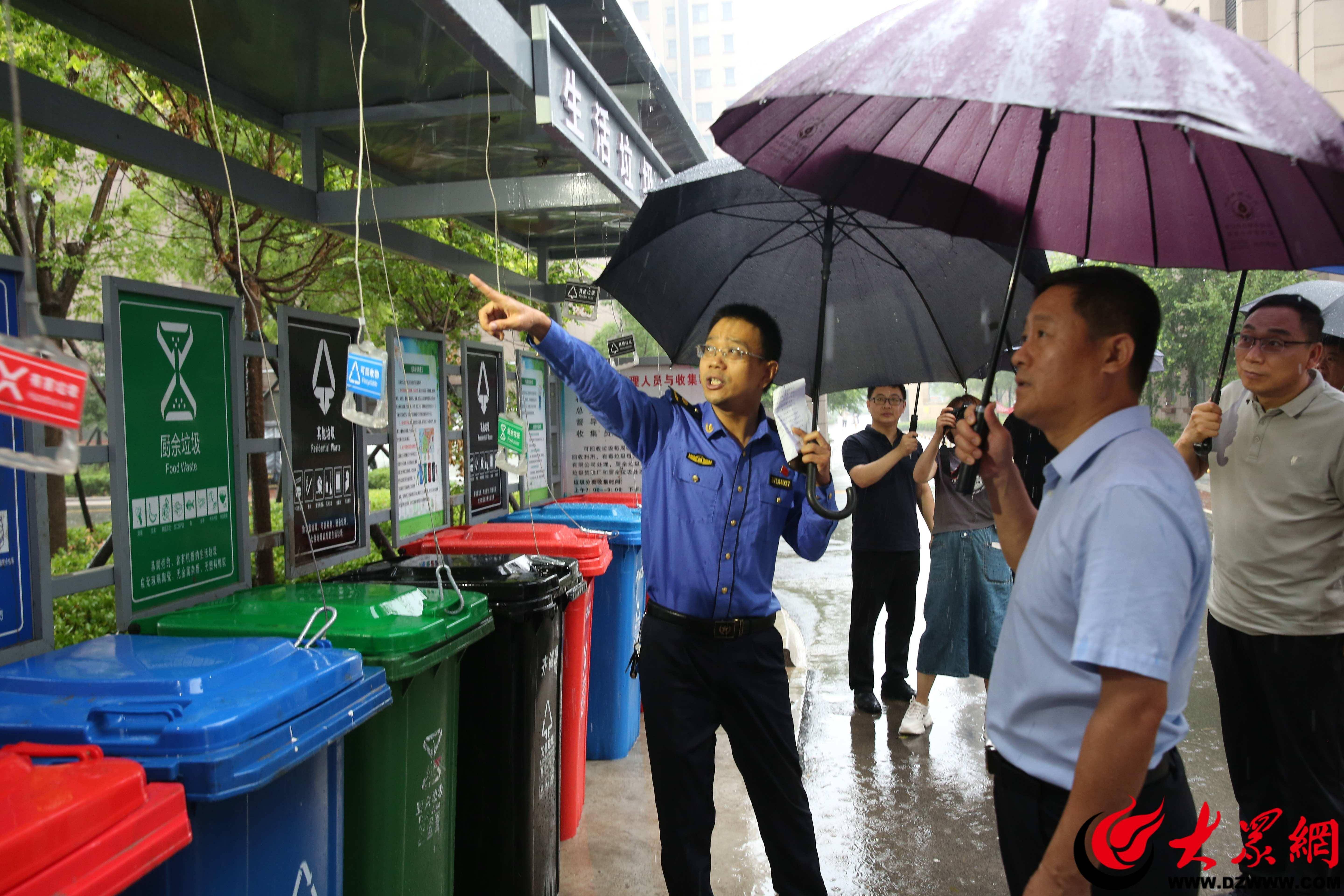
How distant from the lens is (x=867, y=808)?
4.08 metres

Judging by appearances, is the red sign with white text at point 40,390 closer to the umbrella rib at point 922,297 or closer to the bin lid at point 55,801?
the bin lid at point 55,801

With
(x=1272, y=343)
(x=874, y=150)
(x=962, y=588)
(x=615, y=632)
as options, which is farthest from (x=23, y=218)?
(x=962, y=588)

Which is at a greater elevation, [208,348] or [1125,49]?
[1125,49]

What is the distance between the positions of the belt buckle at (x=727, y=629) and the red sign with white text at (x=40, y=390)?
183 centimetres

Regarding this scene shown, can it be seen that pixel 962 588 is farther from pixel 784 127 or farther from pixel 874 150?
pixel 784 127

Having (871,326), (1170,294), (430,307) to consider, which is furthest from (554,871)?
(1170,294)

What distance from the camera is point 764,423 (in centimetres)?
296

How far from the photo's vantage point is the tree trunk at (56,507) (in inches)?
242

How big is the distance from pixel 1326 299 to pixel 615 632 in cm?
354

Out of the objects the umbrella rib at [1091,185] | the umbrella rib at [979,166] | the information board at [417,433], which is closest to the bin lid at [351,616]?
the information board at [417,433]

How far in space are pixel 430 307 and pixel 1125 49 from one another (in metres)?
8.05

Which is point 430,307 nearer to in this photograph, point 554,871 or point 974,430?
point 554,871

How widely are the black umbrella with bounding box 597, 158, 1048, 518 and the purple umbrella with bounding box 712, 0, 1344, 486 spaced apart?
55 centimetres

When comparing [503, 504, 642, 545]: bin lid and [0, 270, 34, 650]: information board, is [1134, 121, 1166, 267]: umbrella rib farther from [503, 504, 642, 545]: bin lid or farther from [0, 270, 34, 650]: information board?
[0, 270, 34, 650]: information board
